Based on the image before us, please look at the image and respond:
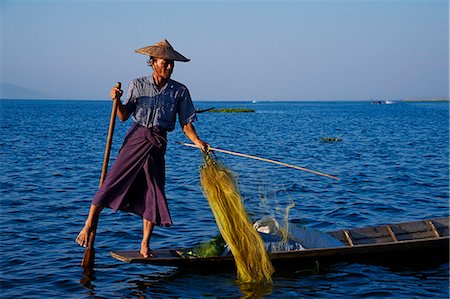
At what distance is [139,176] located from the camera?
22.1 ft

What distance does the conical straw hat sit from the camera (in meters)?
6.45

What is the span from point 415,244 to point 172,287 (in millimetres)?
3256

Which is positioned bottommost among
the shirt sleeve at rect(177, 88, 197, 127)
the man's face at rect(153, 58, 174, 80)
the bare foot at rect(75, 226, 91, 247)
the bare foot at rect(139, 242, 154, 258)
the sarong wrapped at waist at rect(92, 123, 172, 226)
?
the bare foot at rect(139, 242, 154, 258)

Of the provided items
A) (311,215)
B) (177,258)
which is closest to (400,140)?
(311,215)

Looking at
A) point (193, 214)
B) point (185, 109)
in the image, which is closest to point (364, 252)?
point (185, 109)

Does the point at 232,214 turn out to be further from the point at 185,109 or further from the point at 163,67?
the point at 163,67

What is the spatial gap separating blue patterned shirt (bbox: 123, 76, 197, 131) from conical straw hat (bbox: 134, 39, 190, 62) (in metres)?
0.29

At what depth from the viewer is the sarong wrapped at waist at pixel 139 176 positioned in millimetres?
6609

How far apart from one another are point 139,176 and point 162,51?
4.47ft

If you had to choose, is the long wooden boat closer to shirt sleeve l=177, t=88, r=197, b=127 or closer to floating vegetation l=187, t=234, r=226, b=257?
floating vegetation l=187, t=234, r=226, b=257

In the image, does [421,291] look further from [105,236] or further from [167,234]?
[105,236]

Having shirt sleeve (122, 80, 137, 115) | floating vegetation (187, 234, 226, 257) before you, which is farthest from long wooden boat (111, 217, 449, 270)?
shirt sleeve (122, 80, 137, 115)

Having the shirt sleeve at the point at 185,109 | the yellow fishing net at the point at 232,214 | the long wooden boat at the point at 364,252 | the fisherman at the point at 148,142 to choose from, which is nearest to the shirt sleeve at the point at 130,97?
the fisherman at the point at 148,142

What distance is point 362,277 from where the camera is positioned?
7.64 metres
